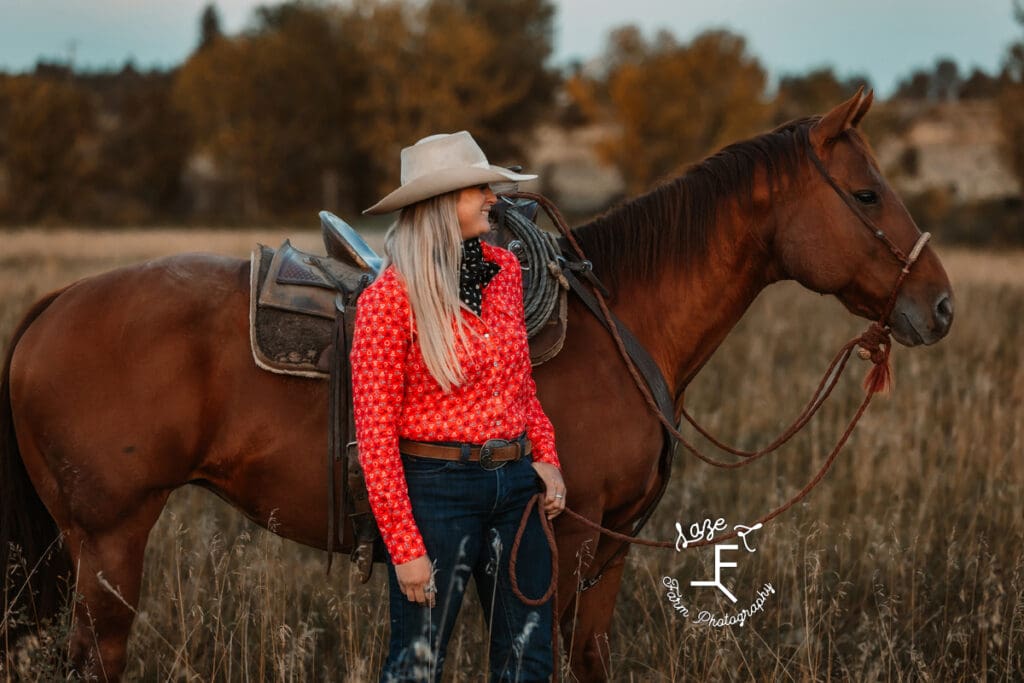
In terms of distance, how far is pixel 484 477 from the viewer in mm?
2424

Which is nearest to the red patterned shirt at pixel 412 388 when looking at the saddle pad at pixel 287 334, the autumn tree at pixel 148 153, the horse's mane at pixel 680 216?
the saddle pad at pixel 287 334

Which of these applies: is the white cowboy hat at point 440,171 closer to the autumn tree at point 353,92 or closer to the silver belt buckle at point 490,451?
the silver belt buckle at point 490,451

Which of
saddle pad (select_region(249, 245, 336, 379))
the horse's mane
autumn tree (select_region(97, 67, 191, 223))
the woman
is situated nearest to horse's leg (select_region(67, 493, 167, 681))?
saddle pad (select_region(249, 245, 336, 379))

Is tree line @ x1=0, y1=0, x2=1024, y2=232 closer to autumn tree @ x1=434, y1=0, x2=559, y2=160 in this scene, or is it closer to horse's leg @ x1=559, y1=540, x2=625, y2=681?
autumn tree @ x1=434, y1=0, x2=559, y2=160

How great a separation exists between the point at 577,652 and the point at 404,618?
3.60ft

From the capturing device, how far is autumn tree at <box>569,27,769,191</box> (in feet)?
113

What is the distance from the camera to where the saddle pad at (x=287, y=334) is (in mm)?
2820

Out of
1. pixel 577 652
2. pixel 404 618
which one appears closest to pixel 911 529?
pixel 577 652

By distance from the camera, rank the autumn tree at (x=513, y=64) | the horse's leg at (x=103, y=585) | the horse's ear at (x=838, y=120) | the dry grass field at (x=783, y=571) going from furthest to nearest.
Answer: the autumn tree at (x=513, y=64)
the dry grass field at (x=783, y=571)
the horse's ear at (x=838, y=120)
the horse's leg at (x=103, y=585)

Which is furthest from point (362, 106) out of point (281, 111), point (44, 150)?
point (44, 150)

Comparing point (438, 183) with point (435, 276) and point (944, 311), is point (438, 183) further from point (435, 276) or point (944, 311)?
point (944, 311)

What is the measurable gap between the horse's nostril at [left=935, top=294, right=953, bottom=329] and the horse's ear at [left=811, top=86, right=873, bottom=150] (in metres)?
0.69

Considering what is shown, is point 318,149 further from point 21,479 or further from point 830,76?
point 21,479

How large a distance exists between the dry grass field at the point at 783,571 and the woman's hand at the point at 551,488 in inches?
34.7
